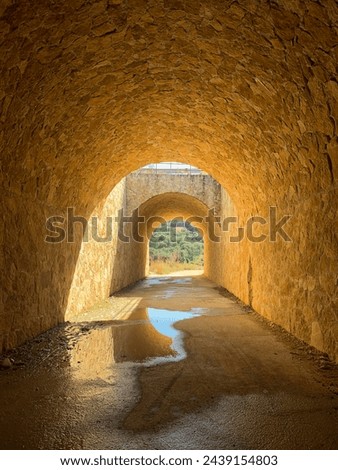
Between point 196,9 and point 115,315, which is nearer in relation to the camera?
point 196,9

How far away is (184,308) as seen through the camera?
8023 millimetres

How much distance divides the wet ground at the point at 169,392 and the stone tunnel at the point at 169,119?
23.7 inches

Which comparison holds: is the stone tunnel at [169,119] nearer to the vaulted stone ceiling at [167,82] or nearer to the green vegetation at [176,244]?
the vaulted stone ceiling at [167,82]

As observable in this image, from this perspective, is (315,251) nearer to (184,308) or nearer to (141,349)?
(141,349)

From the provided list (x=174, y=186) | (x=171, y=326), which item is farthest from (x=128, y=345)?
(x=174, y=186)

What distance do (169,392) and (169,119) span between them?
4629mm

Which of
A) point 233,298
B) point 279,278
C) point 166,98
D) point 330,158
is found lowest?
point 233,298

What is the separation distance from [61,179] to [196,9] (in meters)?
3.49

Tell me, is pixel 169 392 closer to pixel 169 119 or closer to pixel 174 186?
pixel 169 119

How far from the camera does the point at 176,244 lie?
43156mm

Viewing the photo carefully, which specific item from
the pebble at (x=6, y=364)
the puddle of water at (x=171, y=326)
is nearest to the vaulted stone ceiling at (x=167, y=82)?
the pebble at (x=6, y=364)

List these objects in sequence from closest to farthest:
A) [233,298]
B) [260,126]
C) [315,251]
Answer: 1. [315,251]
2. [260,126]
3. [233,298]

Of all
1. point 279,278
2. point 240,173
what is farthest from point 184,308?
point 240,173

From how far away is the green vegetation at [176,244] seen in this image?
3950 centimetres
